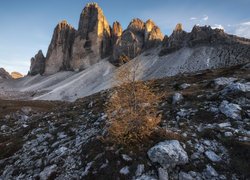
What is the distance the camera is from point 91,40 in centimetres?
17912

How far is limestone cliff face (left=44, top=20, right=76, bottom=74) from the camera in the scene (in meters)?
189

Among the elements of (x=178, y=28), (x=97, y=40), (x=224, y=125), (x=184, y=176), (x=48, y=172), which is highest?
(x=97, y=40)

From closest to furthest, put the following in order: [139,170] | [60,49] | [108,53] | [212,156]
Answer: [139,170], [212,156], [108,53], [60,49]

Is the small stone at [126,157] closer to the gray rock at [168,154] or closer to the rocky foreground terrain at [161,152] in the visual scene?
the rocky foreground terrain at [161,152]

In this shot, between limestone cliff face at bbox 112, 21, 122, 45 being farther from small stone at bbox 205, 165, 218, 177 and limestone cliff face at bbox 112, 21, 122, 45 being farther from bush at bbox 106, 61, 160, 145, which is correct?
small stone at bbox 205, 165, 218, 177

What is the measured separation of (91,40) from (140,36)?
4119cm

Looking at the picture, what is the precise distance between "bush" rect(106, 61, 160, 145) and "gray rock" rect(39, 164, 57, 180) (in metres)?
3.26

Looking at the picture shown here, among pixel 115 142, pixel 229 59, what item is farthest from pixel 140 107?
pixel 229 59

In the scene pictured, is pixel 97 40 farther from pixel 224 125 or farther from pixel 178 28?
pixel 224 125

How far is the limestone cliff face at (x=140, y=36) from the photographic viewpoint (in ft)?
493

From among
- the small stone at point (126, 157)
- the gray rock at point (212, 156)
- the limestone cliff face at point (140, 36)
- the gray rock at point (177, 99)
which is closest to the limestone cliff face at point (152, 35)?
the limestone cliff face at point (140, 36)

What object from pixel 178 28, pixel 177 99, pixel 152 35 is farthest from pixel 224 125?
pixel 152 35

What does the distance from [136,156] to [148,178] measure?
1.34 metres

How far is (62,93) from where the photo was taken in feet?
372
